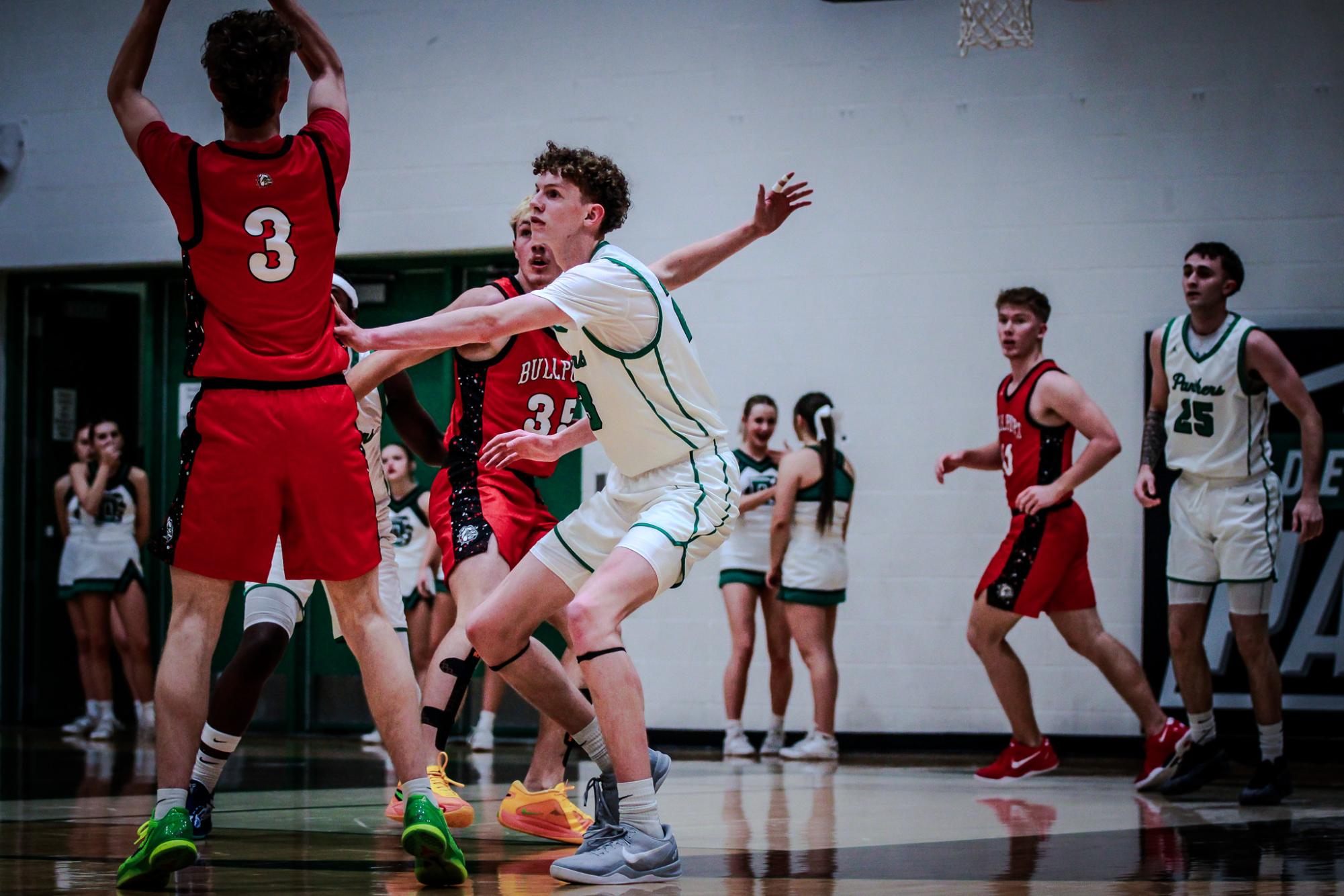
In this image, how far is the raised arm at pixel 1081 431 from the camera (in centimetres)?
638

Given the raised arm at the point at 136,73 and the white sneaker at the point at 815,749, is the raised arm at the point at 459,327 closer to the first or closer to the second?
the raised arm at the point at 136,73

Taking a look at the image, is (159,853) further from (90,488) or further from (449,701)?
(90,488)

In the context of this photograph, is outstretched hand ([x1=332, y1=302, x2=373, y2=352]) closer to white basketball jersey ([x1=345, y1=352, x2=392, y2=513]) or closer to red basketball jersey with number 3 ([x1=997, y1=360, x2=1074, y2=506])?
white basketball jersey ([x1=345, y1=352, x2=392, y2=513])

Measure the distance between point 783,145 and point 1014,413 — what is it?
336 cm

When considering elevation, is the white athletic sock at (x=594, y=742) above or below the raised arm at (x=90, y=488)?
below

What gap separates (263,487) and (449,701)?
1.52 metres

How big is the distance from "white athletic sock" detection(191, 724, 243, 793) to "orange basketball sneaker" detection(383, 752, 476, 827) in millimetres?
517

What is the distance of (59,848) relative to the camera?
4.15 meters

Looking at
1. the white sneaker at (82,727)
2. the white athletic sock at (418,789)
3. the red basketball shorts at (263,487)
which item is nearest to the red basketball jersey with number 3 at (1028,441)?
the white athletic sock at (418,789)

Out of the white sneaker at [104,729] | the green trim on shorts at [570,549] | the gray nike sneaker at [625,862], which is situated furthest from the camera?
the white sneaker at [104,729]

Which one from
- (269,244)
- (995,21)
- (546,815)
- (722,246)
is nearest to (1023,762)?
(546,815)

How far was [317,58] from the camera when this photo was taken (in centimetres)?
369

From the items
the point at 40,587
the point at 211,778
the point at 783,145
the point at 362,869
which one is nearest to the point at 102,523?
the point at 40,587

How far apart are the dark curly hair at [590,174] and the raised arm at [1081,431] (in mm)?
2975
